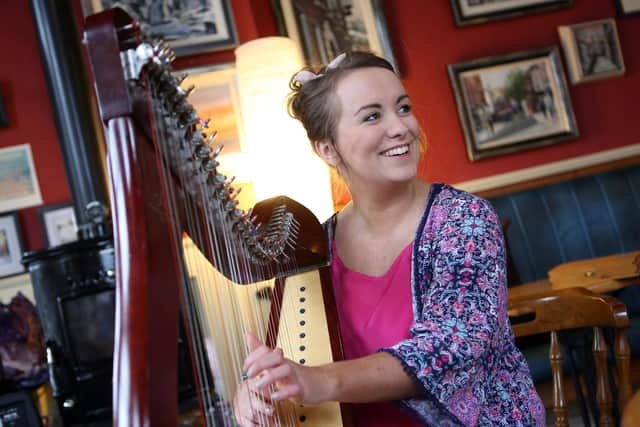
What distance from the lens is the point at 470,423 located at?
44.5 inches

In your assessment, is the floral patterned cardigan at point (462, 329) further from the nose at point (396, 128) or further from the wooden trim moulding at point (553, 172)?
the wooden trim moulding at point (553, 172)

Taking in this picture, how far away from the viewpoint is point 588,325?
1369mm

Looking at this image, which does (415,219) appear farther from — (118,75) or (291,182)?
(291,182)

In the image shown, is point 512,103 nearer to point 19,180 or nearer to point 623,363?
point 19,180

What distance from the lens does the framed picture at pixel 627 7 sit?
436 cm

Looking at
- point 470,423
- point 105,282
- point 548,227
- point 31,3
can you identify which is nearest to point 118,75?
point 470,423

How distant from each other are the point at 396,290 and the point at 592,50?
3518 millimetres

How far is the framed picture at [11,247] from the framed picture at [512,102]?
2553 mm

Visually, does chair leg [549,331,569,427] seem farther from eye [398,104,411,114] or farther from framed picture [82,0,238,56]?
framed picture [82,0,238,56]

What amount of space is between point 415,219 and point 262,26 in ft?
9.31

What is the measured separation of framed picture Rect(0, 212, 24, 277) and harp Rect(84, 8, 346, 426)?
3.27 metres

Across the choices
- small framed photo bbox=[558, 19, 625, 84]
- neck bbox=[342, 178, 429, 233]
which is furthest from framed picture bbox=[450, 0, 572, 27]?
neck bbox=[342, 178, 429, 233]

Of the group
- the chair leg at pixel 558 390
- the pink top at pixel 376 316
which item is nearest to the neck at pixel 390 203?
the pink top at pixel 376 316

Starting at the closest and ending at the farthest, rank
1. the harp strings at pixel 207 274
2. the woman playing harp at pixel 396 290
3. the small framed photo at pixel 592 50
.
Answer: the harp strings at pixel 207 274 → the woman playing harp at pixel 396 290 → the small framed photo at pixel 592 50
